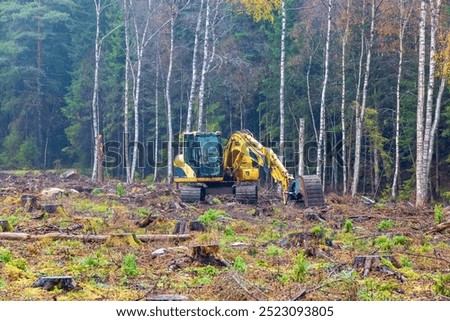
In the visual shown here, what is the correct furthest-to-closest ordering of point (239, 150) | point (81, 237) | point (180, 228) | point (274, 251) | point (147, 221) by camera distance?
point (239, 150)
point (147, 221)
point (180, 228)
point (81, 237)
point (274, 251)

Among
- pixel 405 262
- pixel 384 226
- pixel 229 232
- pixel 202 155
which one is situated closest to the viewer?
pixel 405 262

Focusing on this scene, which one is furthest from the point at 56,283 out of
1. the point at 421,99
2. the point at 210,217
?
the point at 421,99

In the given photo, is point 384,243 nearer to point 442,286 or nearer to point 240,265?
point 240,265

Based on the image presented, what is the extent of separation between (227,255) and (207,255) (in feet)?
3.33

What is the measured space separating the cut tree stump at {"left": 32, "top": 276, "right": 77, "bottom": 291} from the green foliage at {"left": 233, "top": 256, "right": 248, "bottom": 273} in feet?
8.51

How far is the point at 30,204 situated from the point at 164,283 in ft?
36.2

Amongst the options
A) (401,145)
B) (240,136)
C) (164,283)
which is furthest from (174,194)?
(164,283)

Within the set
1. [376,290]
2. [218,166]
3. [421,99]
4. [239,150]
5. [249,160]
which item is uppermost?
[421,99]

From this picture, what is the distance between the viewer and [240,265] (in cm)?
1216

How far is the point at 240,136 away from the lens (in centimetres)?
2628

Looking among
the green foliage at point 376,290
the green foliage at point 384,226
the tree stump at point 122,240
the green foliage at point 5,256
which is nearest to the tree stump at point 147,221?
the tree stump at point 122,240

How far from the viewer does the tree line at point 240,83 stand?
34844 millimetres

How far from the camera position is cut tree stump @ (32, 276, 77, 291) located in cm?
1038

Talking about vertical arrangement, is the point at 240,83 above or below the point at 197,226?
above
